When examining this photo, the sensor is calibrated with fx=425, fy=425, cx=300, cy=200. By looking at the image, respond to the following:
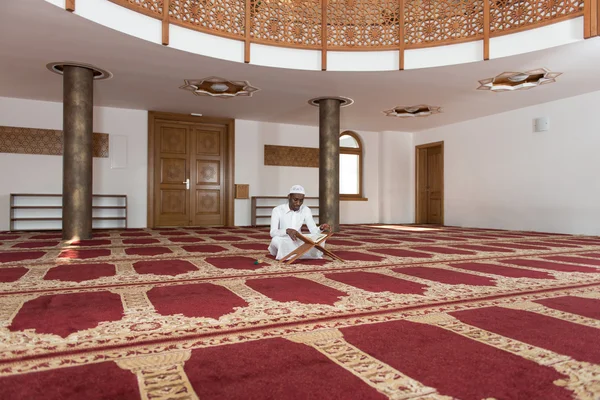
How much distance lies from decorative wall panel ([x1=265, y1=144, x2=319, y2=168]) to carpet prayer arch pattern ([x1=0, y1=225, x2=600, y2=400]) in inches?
250

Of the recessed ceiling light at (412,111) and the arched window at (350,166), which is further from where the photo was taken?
the arched window at (350,166)

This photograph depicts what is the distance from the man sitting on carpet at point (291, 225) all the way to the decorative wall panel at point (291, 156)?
18.8 feet

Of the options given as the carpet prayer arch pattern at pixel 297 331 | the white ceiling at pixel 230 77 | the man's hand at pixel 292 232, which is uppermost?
the white ceiling at pixel 230 77

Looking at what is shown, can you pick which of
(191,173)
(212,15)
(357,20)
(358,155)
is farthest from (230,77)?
(358,155)

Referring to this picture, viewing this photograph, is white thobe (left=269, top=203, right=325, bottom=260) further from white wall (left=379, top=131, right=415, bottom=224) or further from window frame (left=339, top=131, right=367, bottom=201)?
white wall (left=379, top=131, right=415, bottom=224)

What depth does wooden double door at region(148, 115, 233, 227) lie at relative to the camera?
8.73 m

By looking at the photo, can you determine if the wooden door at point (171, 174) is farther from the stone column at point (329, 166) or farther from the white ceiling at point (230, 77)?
the stone column at point (329, 166)

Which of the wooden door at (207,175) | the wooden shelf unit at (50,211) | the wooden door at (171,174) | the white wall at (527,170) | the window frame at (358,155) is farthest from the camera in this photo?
the window frame at (358,155)

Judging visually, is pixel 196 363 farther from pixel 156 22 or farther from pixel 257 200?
pixel 257 200

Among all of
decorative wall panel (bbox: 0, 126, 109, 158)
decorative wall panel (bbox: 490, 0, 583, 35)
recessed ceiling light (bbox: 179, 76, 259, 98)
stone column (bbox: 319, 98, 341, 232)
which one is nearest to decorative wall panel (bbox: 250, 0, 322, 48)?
recessed ceiling light (bbox: 179, 76, 259, 98)

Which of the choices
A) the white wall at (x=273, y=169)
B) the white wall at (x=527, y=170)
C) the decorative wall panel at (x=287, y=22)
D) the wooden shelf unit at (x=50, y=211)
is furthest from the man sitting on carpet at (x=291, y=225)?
the white wall at (x=527, y=170)

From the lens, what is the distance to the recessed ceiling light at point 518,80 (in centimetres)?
612

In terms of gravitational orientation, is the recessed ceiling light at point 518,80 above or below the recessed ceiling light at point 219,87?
below

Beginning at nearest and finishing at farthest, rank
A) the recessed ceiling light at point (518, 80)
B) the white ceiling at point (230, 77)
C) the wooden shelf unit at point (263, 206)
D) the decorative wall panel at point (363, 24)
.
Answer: the white ceiling at point (230, 77), the decorative wall panel at point (363, 24), the recessed ceiling light at point (518, 80), the wooden shelf unit at point (263, 206)
